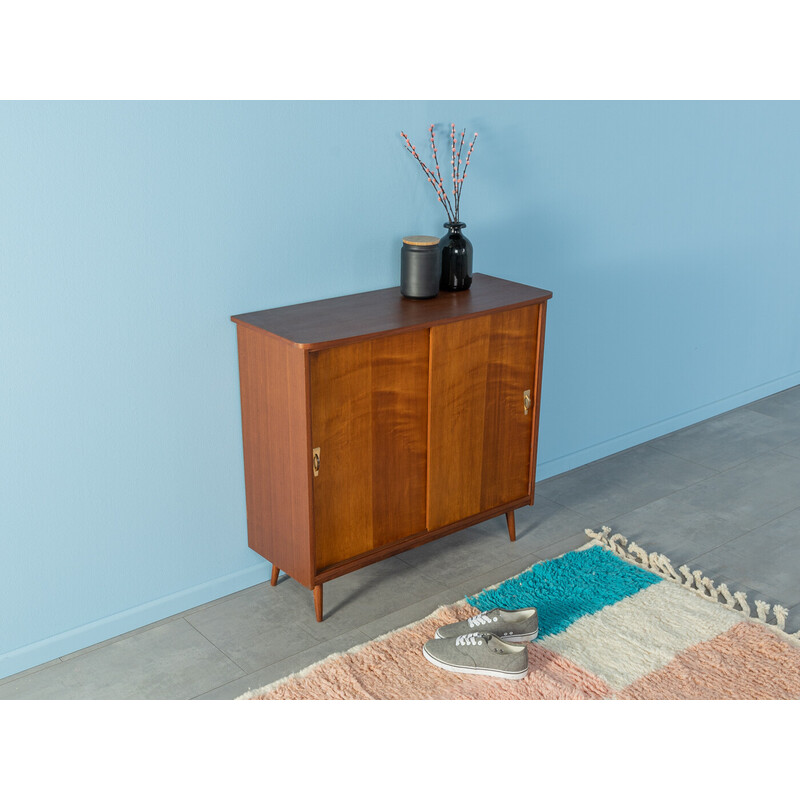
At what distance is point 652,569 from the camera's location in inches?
125

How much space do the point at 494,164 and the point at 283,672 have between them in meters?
1.85

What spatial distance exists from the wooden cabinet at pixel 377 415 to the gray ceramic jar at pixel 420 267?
4cm

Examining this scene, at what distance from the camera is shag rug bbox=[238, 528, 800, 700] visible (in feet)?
8.34

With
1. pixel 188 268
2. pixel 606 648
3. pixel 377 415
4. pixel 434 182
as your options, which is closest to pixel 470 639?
pixel 606 648

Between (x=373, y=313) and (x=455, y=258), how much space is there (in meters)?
0.38

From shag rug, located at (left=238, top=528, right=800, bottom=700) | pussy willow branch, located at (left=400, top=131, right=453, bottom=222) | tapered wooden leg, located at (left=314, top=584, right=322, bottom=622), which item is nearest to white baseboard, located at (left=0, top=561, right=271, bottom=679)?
tapered wooden leg, located at (left=314, top=584, right=322, bottom=622)

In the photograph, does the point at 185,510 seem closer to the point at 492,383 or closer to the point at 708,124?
the point at 492,383

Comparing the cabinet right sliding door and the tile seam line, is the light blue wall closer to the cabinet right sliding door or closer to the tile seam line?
the tile seam line

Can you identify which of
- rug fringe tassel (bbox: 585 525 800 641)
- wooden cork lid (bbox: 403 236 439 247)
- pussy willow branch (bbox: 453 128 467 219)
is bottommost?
rug fringe tassel (bbox: 585 525 800 641)

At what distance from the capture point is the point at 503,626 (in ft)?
9.00

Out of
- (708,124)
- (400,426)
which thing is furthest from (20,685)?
(708,124)

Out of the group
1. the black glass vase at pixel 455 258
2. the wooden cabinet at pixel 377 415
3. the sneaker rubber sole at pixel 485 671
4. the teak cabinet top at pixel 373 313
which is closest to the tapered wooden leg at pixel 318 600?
the wooden cabinet at pixel 377 415

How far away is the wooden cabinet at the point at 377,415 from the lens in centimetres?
265

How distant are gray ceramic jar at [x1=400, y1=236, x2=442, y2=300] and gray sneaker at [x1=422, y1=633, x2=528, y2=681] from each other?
108 cm
